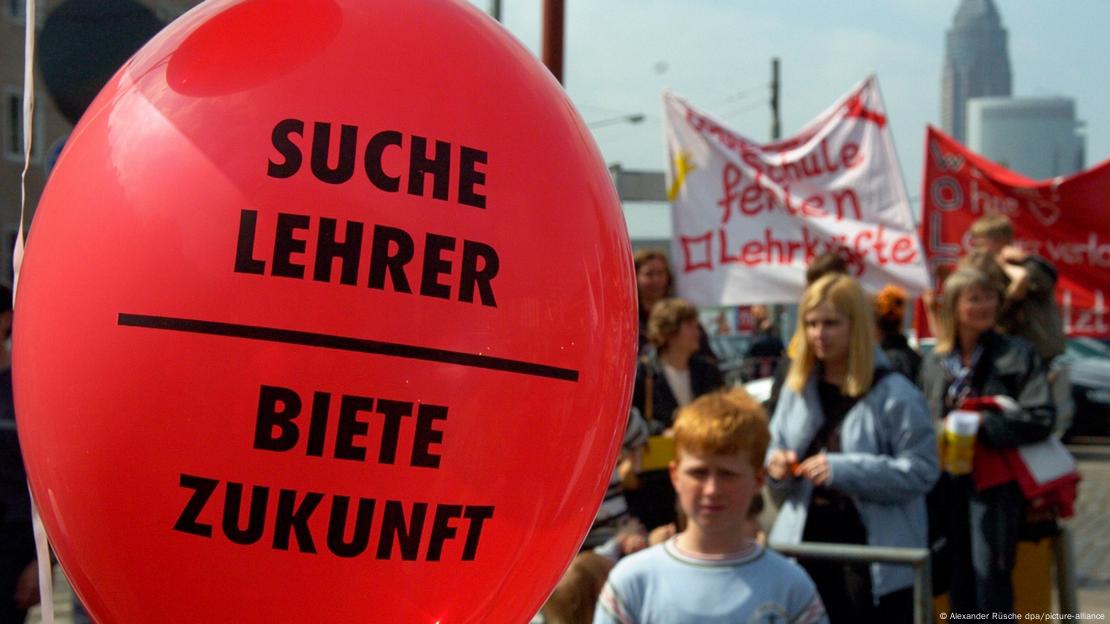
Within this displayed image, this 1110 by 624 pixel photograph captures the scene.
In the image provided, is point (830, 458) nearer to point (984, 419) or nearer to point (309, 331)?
point (984, 419)

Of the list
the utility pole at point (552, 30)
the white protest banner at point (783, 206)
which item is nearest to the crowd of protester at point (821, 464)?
the utility pole at point (552, 30)

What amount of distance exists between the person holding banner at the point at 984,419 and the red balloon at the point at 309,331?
12.2ft

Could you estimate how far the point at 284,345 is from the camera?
1.31 meters

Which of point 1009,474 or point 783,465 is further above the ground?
point 783,465

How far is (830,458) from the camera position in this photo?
4051 mm

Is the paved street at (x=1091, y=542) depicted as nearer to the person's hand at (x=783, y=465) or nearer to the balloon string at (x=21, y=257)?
the person's hand at (x=783, y=465)

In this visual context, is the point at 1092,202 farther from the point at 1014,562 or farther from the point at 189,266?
the point at 189,266

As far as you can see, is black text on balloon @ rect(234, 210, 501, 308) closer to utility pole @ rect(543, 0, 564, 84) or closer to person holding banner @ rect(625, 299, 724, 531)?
utility pole @ rect(543, 0, 564, 84)

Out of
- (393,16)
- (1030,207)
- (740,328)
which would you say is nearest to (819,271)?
(1030,207)

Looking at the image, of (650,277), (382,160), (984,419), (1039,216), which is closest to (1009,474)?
(984,419)

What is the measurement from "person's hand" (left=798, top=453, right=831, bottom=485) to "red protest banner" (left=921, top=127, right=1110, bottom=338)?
371 cm

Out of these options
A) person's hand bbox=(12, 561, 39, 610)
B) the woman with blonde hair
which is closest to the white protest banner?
the woman with blonde hair

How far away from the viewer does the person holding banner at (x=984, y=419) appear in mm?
4848

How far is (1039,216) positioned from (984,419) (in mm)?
3325
